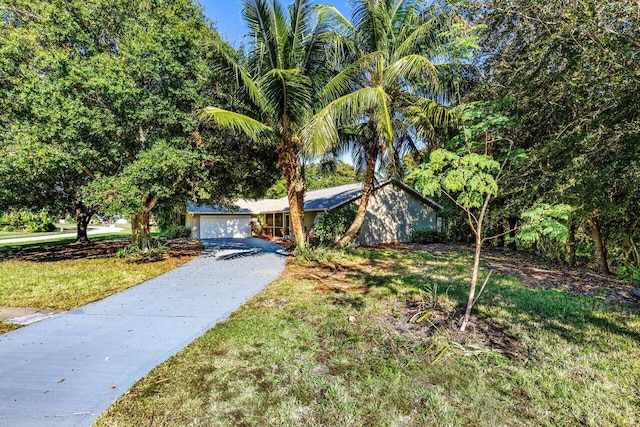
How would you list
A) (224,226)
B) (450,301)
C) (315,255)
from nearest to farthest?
1. (450,301)
2. (315,255)
3. (224,226)

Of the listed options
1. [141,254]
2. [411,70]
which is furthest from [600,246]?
[141,254]

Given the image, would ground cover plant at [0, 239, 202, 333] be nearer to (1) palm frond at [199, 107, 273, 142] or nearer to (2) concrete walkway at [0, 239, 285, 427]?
(2) concrete walkway at [0, 239, 285, 427]

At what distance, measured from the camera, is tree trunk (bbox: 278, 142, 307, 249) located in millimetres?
11188

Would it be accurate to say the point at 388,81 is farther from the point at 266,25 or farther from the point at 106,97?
the point at 106,97

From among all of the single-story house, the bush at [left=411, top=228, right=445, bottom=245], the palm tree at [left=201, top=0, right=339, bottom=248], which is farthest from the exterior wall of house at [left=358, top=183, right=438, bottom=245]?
the palm tree at [left=201, top=0, right=339, bottom=248]

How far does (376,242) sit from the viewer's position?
18328mm

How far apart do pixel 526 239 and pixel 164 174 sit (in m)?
10.1

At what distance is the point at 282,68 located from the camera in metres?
10.3

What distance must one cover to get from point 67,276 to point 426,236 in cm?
1708

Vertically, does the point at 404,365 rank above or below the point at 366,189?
below

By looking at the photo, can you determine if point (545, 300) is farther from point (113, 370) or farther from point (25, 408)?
point (25, 408)

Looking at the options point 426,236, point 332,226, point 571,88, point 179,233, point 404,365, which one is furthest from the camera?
point 179,233

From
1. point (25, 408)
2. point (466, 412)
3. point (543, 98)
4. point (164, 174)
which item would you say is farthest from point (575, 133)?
point (164, 174)

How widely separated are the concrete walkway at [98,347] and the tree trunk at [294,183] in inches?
155
